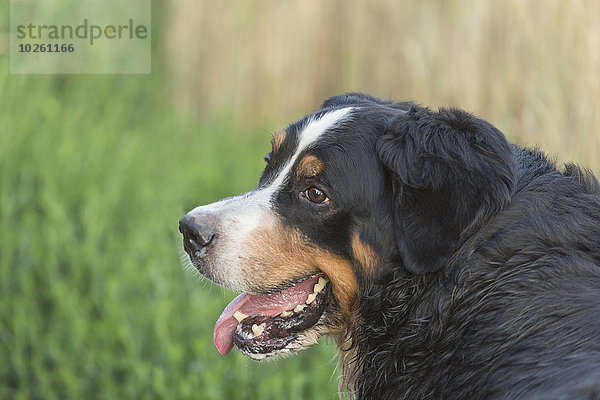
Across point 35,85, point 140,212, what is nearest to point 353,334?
point 140,212

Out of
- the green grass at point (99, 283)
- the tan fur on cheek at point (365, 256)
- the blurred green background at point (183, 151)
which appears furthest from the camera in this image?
the blurred green background at point (183, 151)

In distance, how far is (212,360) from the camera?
13.5ft

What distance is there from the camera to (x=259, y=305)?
2.98 meters

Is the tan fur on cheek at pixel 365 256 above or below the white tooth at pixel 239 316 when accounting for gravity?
above

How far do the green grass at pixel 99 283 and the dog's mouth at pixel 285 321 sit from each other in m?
0.46

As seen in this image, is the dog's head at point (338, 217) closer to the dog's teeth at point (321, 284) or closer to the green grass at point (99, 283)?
the dog's teeth at point (321, 284)

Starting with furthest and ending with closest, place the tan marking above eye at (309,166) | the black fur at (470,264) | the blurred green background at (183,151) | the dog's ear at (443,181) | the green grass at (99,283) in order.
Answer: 1. the blurred green background at (183,151)
2. the green grass at (99,283)
3. the tan marking above eye at (309,166)
4. the dog's ear at (443,181)
5. the black fur at (470,264)

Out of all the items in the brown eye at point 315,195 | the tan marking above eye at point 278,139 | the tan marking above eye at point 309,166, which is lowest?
the brown eye at point 315,195

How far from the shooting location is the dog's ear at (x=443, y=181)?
8.03 feet

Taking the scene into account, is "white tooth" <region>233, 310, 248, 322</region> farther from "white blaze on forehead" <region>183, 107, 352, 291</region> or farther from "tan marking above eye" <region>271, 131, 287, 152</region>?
"tan marking above eye" <region>271, 131, 287, 152</region>

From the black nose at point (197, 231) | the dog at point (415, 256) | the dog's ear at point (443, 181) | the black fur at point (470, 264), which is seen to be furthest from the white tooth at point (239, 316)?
the dog's ear at point (443, 181)

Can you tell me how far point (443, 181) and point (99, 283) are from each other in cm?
292

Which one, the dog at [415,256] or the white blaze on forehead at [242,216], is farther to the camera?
the white blaze on forehead at [242,216]

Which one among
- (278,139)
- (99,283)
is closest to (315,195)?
(278,139)
